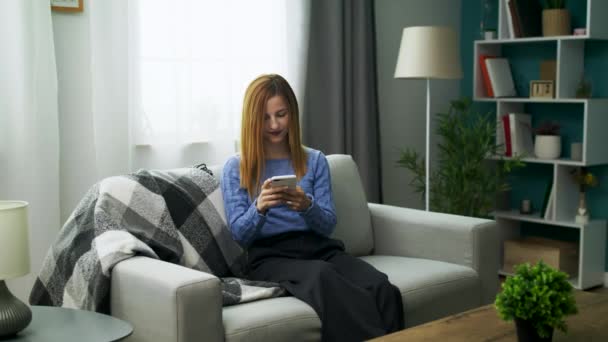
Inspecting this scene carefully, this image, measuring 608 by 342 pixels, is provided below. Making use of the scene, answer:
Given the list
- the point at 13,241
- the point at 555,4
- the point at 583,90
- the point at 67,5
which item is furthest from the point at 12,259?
the point at 555,4

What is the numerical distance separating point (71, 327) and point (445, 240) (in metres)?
1.51

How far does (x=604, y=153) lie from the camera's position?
4203mm

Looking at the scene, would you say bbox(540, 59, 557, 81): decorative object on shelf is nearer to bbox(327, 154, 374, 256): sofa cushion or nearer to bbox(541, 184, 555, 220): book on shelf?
bbox(541, 184, 555, 220): book on shelf

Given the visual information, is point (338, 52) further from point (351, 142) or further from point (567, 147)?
point (567, 147)

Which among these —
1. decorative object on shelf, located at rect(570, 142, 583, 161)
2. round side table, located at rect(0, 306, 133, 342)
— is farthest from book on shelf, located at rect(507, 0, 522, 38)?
round side table, located at rect(0, 306, 133, 342)

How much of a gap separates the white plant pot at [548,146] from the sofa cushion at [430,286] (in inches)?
62.0

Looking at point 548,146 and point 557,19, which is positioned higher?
point 557,19

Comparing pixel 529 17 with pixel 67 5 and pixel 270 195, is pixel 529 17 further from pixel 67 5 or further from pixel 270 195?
pixel 67 5

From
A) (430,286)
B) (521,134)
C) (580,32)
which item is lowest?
(430,286)

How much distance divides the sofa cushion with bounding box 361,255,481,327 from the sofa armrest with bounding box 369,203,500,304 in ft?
0.19

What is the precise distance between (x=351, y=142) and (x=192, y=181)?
1.61 meters

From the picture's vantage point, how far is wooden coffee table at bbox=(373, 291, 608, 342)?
6.54 ft

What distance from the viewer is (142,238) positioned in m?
2.54

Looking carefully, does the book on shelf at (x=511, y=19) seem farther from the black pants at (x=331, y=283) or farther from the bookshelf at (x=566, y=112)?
the black pants at (x=331, y=283)
